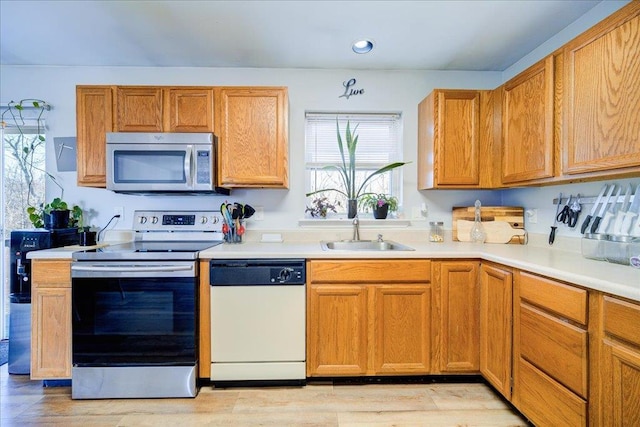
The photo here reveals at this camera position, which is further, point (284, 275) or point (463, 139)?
point (463, 139)

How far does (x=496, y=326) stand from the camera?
180 centimetres

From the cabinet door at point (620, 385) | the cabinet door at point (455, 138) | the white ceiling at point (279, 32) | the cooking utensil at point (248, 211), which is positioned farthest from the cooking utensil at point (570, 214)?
the cooking utensil at point (248, 211)

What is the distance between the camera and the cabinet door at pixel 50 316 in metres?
1.92

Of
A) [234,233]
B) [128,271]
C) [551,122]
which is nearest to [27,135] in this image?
[128,271]

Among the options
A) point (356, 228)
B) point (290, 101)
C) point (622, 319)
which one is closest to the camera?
point (622, 319)

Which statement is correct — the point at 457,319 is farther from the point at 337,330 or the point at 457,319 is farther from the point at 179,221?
the point at 179,221

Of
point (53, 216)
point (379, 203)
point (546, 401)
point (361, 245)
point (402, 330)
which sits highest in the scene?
point (379, 203)

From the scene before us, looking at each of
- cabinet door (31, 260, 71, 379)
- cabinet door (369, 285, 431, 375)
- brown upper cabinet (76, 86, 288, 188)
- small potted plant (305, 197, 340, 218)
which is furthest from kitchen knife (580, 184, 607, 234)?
cabinet door (31, 260, 71, 379)

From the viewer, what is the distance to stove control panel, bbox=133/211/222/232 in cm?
250

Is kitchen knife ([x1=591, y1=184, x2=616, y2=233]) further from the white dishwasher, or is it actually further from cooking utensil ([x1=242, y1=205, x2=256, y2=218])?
cooking utensil ([x1=242, y1=205, x2=256, y2=218])

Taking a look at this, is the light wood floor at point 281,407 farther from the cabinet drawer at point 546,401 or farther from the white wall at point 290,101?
the white wall at point 290,101

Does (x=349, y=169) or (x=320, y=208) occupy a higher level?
(x=349, y=169)

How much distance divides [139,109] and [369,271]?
2.04 meters

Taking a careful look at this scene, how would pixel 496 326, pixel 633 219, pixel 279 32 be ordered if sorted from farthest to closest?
pixel 279 32 < pixel 496 326 < pixel 633 219
